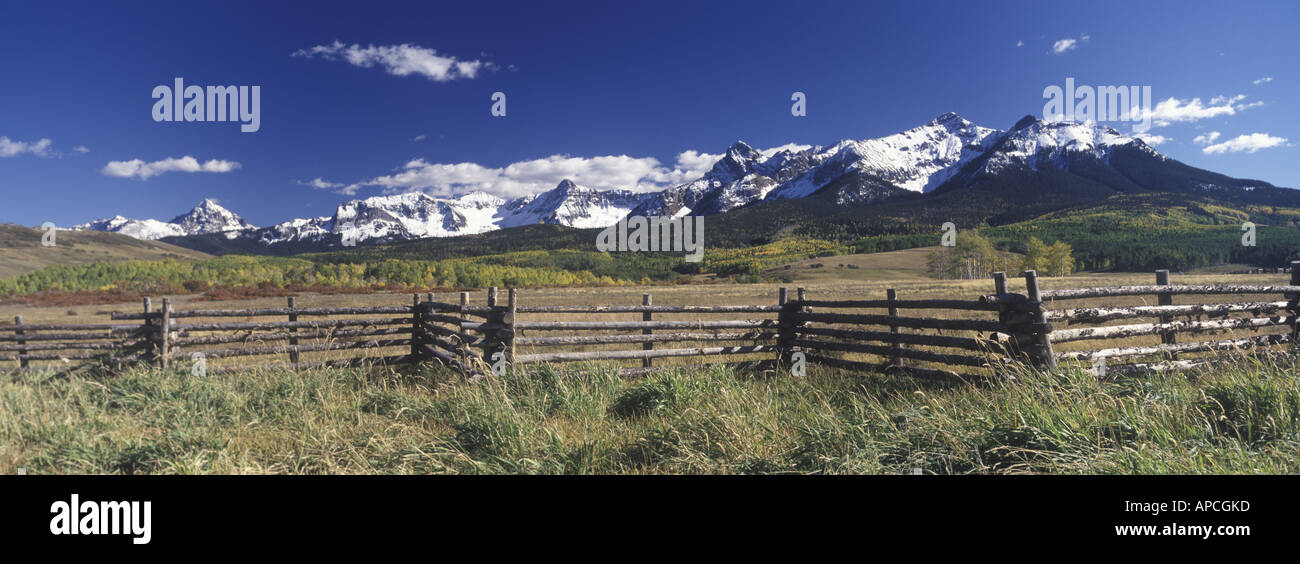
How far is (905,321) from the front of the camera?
328 inches

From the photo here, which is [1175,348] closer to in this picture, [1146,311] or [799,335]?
[1146,311]

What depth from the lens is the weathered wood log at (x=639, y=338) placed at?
8.65m

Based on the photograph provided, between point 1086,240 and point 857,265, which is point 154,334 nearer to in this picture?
point 857,265

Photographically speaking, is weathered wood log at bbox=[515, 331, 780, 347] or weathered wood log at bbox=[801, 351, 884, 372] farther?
weathered wood log at bbox=[515, 331, 780, 347]

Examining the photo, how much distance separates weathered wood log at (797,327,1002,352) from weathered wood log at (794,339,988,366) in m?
0.13

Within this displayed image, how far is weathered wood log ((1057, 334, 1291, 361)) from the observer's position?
668 centimetres

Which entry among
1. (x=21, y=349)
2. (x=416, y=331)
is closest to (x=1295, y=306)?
(x=416, y=331)

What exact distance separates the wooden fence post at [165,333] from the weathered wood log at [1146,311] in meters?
13.9

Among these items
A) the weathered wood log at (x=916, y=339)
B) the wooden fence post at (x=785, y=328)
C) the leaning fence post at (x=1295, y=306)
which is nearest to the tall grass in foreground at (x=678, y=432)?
the weathered wood log at (x=916, y=339)

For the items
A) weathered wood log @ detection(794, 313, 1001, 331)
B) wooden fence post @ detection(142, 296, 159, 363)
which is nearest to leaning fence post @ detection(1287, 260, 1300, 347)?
weathered wood log @ detection(794, 313, 1001, 331)

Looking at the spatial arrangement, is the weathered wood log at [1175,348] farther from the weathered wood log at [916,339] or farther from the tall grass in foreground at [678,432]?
the tall grass in foreground at [678,432]

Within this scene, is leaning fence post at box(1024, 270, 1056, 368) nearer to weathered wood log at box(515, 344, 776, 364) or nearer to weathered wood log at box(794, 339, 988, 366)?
weathered wood log at box(794, 339, 988, 366)
